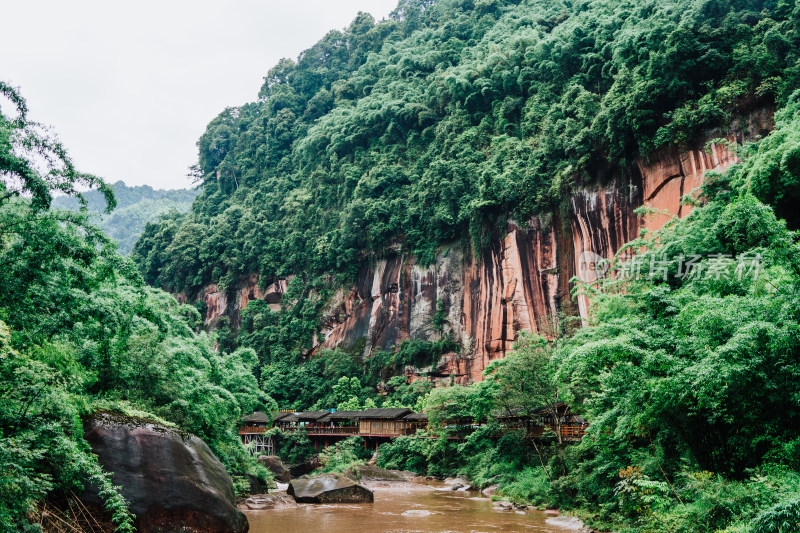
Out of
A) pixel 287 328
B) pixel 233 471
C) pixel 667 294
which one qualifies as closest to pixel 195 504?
pixel 233 471

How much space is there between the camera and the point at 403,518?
16.2 meters

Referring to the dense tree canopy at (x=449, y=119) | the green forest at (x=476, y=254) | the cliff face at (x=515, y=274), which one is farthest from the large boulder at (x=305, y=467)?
the dense tree canopy at (x=449, y=119)

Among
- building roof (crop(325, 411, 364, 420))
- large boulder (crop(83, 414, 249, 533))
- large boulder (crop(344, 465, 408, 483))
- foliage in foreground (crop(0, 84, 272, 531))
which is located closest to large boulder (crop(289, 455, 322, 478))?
building roof (crop(325, 411, 364, 420))

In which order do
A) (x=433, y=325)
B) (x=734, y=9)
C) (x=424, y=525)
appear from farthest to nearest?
(x=433, y=325)
(x=734, y=9)
(x=424, y=525)

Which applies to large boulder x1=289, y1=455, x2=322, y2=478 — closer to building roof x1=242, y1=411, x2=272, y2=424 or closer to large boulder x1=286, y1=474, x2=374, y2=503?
building roof x1=242, y1=411, x2=272, y2=424

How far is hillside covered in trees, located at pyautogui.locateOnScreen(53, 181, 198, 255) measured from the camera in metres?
114

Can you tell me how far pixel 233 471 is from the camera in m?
18.3

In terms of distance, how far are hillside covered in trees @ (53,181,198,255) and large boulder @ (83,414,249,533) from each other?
4004 inches

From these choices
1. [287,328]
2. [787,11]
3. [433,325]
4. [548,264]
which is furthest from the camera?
[287,328]

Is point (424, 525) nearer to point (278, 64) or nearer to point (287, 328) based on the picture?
point (287, 328)

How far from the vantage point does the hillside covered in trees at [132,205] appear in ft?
375

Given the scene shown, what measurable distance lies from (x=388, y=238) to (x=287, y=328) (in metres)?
13.1

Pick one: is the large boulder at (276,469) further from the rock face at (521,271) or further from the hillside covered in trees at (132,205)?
the hillside covered in trees at (132,205)

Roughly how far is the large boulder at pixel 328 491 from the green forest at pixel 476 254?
2286 mm
